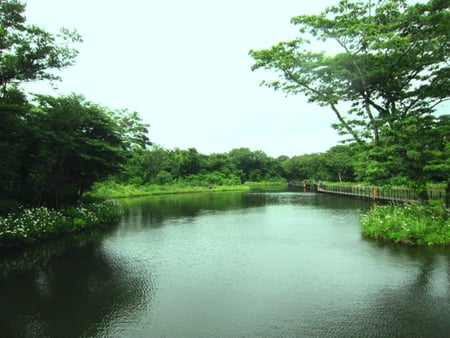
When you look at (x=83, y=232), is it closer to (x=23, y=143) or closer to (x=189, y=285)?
(x=23, y=143)

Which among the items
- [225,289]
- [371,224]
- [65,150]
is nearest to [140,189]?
[65,150]

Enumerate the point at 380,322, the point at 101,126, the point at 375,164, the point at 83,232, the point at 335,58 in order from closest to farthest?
the point at 380,322, the point at 375,164, the point at 335,58, the point at 83,232, the point at 101,126

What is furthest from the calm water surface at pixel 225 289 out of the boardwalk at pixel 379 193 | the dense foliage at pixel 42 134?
the boardwalk at pixel 379 193

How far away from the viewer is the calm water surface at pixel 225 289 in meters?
5.26

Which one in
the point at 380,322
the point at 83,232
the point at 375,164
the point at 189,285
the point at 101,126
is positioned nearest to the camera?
the point at 380,322

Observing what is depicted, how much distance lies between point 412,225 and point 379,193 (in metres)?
18.0

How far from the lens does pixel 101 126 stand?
16.1 meters

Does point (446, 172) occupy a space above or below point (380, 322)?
above

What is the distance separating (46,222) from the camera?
1252cm

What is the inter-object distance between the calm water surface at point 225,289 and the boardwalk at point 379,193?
333 inches

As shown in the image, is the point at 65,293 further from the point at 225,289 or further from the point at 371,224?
the point at 371,224

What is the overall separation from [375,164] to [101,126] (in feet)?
42.8

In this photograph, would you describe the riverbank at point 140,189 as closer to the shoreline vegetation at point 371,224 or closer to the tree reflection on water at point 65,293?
the shoreline vegetation at point 371,224

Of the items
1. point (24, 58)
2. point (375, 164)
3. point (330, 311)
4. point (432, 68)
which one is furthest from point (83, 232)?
point (432, 68)
